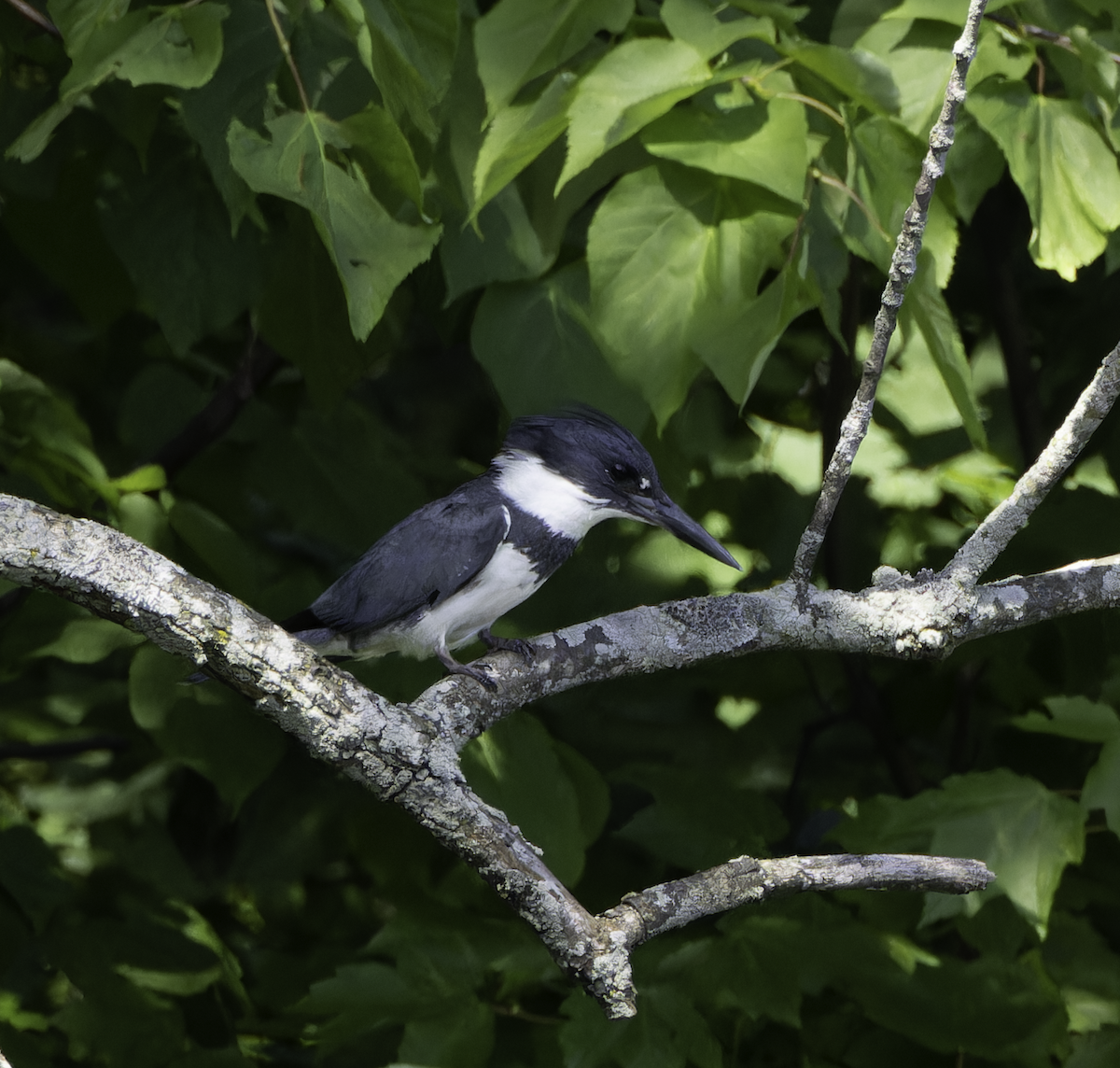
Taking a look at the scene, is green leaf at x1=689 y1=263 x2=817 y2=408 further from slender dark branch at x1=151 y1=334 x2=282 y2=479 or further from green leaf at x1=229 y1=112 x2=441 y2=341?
slender dark branch at x1=151 y1=334 x2=282 y2=479

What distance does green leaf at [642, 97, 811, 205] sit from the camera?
1.36 m

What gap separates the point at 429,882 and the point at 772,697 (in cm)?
75

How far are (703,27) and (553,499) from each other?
0.67 meters

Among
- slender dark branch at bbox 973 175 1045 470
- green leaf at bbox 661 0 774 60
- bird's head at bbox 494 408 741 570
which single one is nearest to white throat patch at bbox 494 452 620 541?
bird's head at bbox 494 408 741 570

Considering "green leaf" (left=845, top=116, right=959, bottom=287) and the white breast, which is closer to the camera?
"green leaf" (left=845, top=116, right=959, bottom=287)

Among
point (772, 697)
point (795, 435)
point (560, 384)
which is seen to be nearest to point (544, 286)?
point (560, 384)

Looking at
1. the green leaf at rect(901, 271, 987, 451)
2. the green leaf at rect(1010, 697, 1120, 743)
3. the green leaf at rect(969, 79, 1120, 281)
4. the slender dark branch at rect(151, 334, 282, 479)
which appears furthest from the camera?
the slender dark branch at rect(151, 334, 282, 479)

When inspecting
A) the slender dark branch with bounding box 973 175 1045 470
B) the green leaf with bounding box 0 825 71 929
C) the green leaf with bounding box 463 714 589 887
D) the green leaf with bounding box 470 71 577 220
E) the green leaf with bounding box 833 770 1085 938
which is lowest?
the green leaf with bounding box 0 825 71 929

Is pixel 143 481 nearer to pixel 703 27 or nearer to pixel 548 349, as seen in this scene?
pixel 548 349

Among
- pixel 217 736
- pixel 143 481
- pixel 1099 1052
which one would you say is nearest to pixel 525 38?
pixel 143 481

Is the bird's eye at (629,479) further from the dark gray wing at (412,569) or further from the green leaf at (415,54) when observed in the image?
the green leaf at (415,54)

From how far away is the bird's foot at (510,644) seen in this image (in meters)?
1.43

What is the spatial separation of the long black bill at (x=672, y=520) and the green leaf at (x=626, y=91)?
527 millimetres

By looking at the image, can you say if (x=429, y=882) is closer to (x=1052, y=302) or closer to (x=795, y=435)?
(x=795, y=435)
